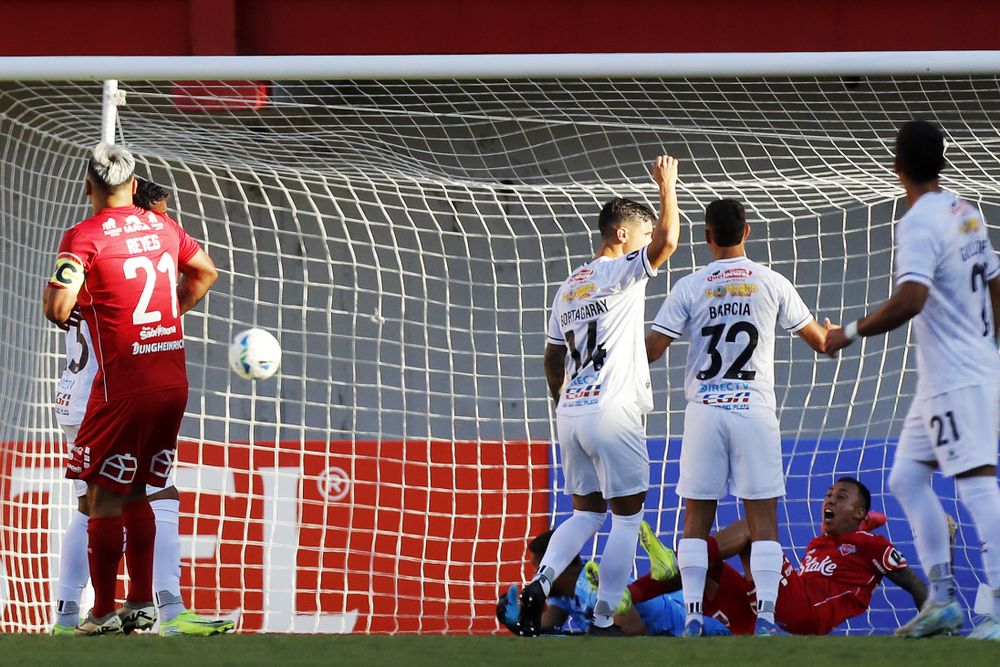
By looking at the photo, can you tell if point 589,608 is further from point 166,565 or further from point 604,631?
point 166,565

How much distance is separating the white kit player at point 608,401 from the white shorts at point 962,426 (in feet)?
3.72

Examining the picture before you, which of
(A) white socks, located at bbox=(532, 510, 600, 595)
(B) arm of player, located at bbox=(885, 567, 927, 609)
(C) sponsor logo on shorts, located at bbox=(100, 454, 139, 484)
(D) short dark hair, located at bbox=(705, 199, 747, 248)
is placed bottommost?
(B) arm of player, located at bbox=(885, 567, 927, 609)

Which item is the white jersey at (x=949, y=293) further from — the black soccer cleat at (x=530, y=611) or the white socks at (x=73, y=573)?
the white socks at (x=73, y=573)

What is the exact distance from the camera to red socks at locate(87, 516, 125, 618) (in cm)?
405

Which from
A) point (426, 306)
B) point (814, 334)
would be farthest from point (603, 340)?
point (426, 306)

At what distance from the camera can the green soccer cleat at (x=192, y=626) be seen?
407 centimetres

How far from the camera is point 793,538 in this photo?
673 centimetres

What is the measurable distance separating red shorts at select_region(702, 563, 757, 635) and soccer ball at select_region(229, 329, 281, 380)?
1.92 metres

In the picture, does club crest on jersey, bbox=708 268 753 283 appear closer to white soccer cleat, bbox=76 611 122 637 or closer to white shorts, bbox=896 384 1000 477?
white shorts, bbox=896 384 1000 477

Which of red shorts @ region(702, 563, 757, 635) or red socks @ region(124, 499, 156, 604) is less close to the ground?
red socks @ region(124, 499, 156, 604)

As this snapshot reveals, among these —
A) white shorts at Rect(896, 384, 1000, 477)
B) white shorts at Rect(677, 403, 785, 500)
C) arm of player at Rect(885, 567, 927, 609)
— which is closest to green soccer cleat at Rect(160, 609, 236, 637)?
white shorts at Rect(677, 403, 785, 500)

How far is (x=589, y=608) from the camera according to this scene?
5203mm

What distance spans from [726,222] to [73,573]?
8.31 feet

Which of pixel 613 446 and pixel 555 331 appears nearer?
pixel 613 446
